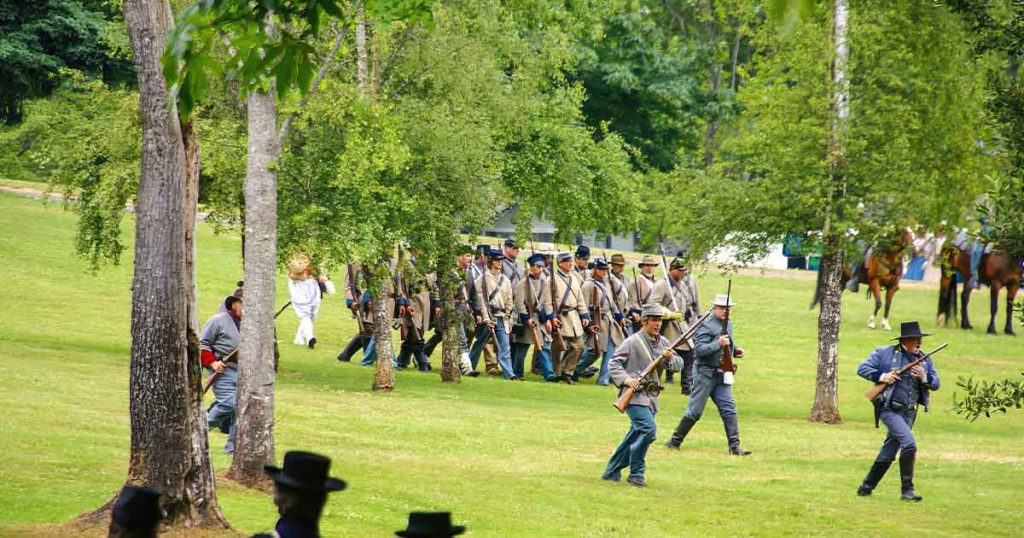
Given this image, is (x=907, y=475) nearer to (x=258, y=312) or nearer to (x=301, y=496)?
(x=258, y=312)

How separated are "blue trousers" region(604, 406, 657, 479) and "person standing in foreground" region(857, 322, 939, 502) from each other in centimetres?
248

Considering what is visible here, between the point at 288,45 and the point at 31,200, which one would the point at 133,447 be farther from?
the point at 31,200

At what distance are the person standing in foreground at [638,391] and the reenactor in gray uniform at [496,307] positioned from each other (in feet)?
35.5

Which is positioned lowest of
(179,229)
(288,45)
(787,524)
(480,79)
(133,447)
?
(787,524)

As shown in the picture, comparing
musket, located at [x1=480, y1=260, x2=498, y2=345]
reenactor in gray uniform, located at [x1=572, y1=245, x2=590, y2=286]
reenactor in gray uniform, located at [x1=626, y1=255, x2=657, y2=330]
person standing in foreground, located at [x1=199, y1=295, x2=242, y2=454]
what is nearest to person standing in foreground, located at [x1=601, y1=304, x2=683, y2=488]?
person standing in foreground, located at [x1=199, y1=295, x2=242, y2=454]

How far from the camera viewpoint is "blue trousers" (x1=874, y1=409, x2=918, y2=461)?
16859 mm

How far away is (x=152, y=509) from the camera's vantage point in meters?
5.48

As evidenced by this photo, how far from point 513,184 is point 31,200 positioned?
74.3 feet

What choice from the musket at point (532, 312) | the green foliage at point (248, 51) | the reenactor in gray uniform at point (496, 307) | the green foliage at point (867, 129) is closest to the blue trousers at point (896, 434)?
the green foliage at point (867, 129)

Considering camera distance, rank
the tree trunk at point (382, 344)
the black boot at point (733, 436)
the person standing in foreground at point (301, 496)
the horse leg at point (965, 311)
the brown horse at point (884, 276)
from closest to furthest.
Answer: the person standing in foreground at point (301, 496), the black boot at point (733, 436), the tree trunk at point (382, 344), the brown horse at point (884, 276), the horse leg at point (965, 311)

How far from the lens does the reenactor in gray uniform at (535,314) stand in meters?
28.9

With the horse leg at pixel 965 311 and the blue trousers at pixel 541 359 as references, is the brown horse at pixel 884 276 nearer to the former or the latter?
the horse leg at pixel 965 311

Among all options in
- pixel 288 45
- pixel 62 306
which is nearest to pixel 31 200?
pixel 62 306

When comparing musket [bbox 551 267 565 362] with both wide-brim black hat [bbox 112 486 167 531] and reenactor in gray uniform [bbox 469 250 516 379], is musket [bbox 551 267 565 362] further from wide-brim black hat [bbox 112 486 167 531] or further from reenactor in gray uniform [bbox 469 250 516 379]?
wide-brim black hat [bbox 112 486 167 531]
